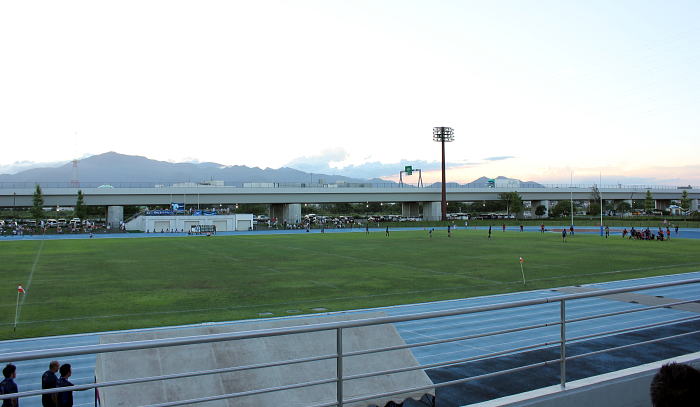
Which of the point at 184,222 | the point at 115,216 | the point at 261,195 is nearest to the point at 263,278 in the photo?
the point at 184,222

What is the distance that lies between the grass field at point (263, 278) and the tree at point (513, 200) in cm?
7168

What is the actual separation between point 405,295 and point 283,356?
567 inches

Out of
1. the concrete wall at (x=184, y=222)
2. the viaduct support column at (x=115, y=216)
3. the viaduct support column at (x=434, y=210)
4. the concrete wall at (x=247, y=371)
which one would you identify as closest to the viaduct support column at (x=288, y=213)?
the concrete wall at (x=184, y=222)

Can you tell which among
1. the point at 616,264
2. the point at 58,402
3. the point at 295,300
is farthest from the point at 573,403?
the point at 616,264

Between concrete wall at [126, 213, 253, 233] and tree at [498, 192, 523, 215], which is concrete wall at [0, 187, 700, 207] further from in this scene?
concrete wall at [126, 213, 253, 233]

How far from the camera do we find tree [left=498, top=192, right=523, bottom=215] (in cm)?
11269

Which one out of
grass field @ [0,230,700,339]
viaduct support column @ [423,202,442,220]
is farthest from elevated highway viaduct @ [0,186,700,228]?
grass field @ [0,230,700,339]

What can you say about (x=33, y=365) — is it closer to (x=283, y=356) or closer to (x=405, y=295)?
(x=283, y=356)

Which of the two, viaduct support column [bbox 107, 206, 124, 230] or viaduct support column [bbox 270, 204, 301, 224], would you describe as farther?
viaduct support column [bbox 270, 204, 301, 224]

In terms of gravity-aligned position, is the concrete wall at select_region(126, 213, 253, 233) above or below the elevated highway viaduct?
below

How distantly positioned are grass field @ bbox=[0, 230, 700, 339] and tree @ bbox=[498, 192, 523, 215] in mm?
71683

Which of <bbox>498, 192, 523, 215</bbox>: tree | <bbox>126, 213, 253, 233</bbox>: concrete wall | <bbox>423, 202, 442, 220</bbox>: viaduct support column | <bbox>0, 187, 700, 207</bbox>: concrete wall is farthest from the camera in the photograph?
<bbox>498, 192, 523, 215</bbox>: tree

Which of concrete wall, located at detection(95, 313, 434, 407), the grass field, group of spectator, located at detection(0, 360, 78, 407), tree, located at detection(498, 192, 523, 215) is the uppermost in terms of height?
tree, located at detection(498, 192, 523, 215)

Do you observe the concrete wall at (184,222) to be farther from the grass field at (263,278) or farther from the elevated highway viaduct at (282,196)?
the grass field at (263,278)
